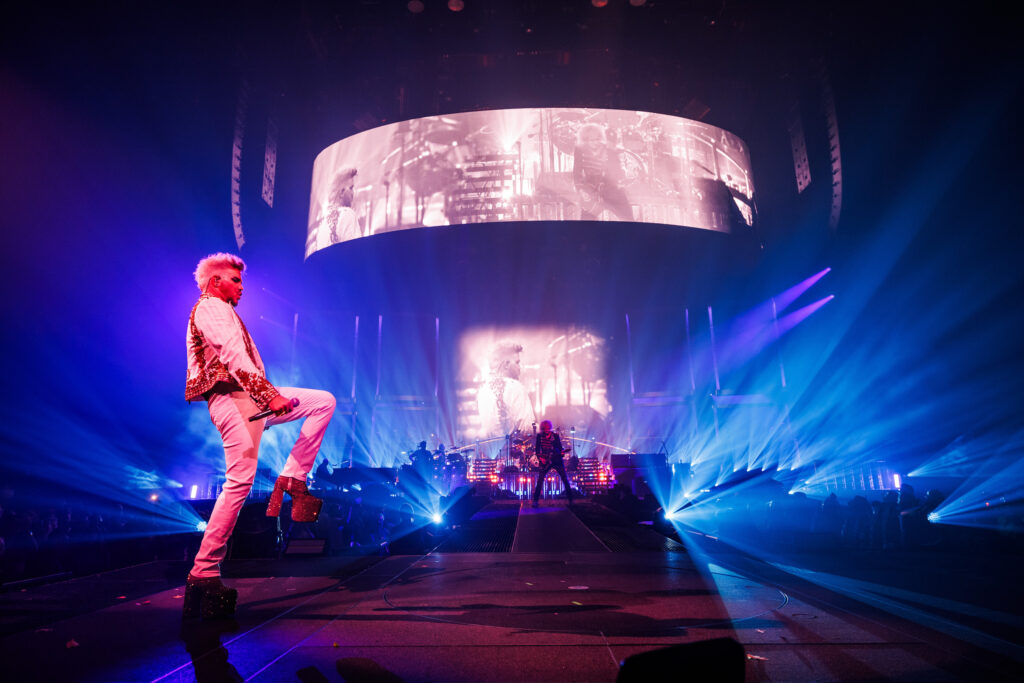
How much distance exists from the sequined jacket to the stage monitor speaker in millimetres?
1862

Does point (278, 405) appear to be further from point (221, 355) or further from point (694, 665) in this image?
point (694, 665)

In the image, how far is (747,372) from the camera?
56.7 ft

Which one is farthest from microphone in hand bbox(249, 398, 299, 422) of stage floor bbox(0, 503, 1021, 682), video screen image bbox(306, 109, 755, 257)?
video screen image bbox(306, 109, 755, 257)

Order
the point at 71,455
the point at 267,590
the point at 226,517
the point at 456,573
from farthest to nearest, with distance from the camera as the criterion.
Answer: the point at 71,455 < the point at 456,573 < the point at 267,590 < the point at 226,517

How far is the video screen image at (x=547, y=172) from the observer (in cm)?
1126

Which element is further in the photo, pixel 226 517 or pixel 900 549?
pixel 900 549

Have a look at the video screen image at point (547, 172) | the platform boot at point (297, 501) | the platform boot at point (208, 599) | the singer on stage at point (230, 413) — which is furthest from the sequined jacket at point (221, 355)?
the video screen image at point (547, 172)

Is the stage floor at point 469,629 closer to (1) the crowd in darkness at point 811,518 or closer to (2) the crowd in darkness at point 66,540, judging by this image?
(2) the crowd in darkness at point 66,540

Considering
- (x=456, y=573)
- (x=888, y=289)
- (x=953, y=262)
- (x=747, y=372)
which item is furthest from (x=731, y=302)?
(x=456, y=573)

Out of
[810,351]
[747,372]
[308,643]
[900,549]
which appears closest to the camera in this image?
[308,643]

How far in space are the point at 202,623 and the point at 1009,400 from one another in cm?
1293

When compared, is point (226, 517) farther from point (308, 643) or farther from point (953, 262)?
point (953, 262)

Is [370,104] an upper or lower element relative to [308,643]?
upper

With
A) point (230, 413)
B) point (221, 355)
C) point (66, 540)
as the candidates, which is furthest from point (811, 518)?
point (66, 540)
